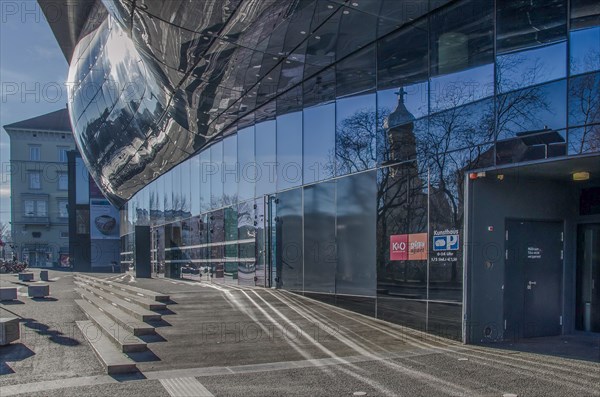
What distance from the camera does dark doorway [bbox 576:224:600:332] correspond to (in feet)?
33.4

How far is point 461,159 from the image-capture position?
9398mm

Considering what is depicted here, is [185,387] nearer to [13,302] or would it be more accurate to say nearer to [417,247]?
[417,247]

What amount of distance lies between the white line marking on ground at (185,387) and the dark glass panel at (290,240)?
766cm

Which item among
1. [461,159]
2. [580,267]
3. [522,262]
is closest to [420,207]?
[461,159]

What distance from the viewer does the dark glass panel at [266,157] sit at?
52.9 ft

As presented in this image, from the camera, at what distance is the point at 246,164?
18.0 metres

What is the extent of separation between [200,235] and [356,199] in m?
12.5

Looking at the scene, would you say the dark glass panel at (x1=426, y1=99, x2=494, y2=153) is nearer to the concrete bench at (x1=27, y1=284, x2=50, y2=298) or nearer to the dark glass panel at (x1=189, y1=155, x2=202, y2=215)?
the concrete bench at (x1=27, y1=284, x2=50, y2=298)

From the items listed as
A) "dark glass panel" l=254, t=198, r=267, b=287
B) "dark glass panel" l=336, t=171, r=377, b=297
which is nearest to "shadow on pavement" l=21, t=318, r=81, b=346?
"dark glass panel" l=336, t=171, r=377, b=297

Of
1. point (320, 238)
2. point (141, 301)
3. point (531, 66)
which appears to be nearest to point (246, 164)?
point (320, 238)

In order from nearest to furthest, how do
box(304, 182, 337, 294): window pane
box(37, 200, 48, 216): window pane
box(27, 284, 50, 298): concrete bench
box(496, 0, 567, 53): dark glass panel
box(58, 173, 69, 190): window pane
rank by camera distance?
box(496, 0, 567, 53): dark glass panel < box(304, 182, 337, 294): window pane < box(27, 284, 50, 298): concrete bench < box(37, 200, 48, 216): window pane < box(58, 173, 69, 190): window pane

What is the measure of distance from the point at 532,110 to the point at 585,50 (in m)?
1.15

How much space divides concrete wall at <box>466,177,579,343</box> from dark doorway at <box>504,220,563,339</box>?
17 centimetres

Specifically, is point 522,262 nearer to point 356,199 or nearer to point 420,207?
point 420,207
